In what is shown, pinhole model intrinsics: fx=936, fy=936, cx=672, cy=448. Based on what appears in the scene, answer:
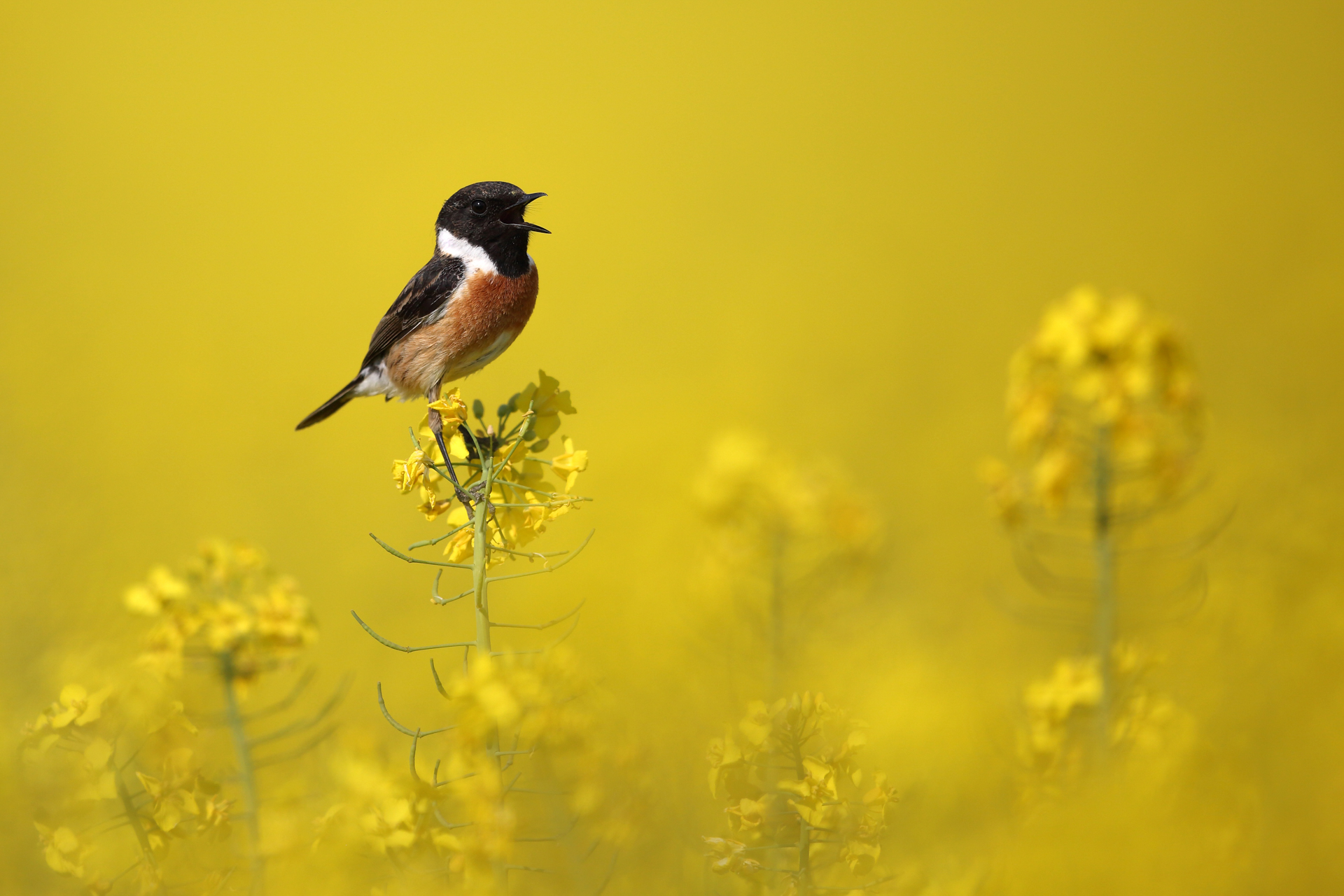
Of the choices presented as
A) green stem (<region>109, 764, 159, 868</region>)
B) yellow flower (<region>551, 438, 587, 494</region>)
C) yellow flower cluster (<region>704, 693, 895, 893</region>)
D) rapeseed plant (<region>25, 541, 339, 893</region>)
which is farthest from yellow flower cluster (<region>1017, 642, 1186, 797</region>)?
green stem (<region>109, 764, 159, 868</region>)

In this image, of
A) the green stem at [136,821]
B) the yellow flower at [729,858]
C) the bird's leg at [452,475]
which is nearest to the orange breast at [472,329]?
the bird's leg at [452,475]

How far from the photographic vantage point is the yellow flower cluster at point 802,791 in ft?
7.38

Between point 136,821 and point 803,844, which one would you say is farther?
point 136,821

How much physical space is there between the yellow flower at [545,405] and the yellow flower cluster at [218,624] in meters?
0.94

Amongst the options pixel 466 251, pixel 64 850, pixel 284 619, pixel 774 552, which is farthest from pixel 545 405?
pixel 774 552

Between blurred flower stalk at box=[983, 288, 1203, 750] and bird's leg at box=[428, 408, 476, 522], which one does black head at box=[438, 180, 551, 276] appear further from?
blurred flower stalk at box=[983, 288, 1203, 750]

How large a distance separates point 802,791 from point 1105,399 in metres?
1.50

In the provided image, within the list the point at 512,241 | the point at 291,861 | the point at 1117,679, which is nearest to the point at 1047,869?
the point at 1117,679

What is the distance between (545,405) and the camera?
2.63m

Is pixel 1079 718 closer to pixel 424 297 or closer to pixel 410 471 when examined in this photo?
pixel 410 471

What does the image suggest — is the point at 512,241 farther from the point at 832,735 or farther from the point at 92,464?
the point at 92,464

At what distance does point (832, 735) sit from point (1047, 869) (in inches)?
22.1

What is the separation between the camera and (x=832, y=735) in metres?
2.38

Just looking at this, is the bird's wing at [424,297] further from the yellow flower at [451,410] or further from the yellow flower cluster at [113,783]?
the yellow flower cluster at [113,783]
